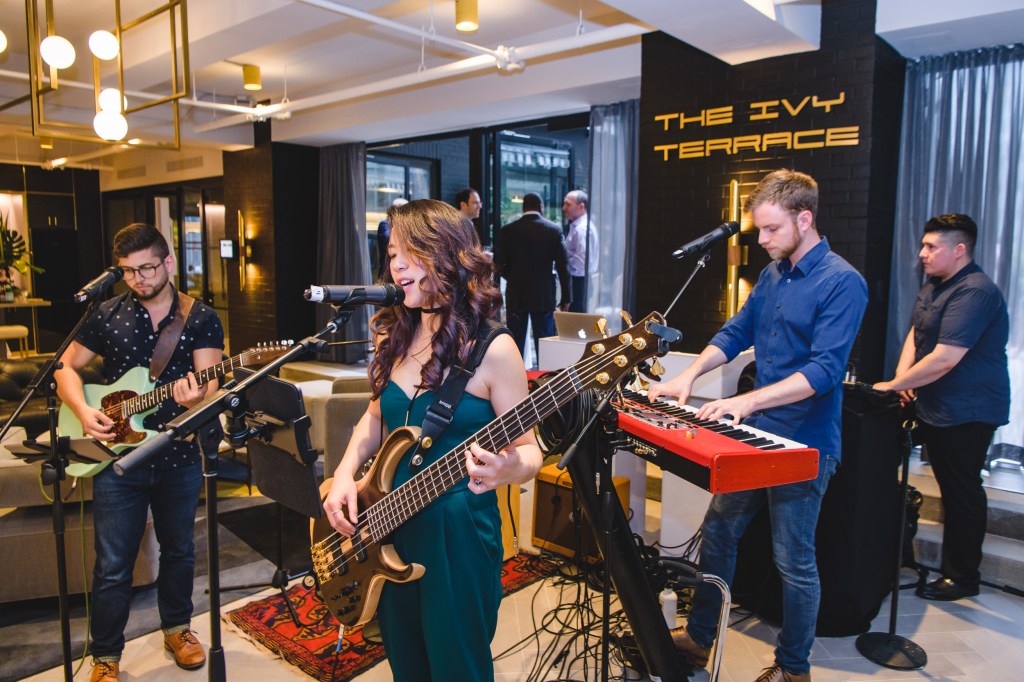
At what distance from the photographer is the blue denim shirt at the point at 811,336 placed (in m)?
2.38

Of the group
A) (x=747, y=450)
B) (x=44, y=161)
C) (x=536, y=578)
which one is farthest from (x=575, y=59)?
(x=44, y=161)

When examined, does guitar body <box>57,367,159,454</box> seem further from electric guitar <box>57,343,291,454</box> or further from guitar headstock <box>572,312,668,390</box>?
guitar headstock <box>572,312,668,390</box>

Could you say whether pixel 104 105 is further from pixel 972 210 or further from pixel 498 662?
pixel 972 210

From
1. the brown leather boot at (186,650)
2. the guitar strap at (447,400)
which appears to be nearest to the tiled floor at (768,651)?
the brown leather boot at (186,650)

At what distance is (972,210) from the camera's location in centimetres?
465

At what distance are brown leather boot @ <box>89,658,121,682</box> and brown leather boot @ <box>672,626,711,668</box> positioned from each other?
7.05 ft

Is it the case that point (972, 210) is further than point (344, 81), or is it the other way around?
point (344, 81)

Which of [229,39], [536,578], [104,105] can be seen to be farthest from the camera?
[229,39]

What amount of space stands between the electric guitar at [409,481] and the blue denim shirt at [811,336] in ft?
3.33

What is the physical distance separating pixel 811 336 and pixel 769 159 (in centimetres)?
272

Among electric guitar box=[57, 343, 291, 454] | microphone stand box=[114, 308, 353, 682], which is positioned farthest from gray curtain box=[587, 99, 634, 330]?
microphone stand box=[114, 308, 353, 682]

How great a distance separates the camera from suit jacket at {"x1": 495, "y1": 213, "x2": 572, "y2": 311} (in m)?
6.59

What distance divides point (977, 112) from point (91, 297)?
5.14 meters

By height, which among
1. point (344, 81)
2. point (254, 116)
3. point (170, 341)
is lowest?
point (170, 341)
